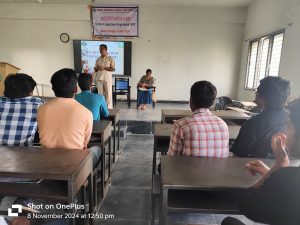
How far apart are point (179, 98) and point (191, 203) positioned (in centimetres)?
642

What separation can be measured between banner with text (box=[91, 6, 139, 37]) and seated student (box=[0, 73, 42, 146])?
5.59 meters

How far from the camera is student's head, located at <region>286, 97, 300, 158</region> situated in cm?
82

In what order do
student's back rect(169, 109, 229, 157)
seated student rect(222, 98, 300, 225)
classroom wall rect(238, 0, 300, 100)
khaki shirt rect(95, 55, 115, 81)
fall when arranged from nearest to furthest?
1. seated student rect(222, 98, 300, 225)
2. student's back rect(169, 109, 229, 157)
3. classroom wall rect(238, 0, 300, 100)
4. khaki shirt rect(95, 55, 115, 81)

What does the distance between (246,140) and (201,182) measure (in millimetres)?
693

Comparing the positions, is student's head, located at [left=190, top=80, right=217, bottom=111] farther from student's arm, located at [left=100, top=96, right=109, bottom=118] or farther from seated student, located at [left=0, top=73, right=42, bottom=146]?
student's arm, located at [left=100, top=96, right=109, bottom=118]

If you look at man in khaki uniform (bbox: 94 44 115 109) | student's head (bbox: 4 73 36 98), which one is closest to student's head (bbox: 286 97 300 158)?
student's head (bbox: 4 73 36 98)

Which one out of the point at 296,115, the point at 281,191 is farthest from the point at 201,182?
the point at 296,115

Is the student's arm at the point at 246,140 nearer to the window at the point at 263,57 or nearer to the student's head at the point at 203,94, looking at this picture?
the student's head at the point at 203,94

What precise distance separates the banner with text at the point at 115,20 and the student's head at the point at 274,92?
5.80 metres

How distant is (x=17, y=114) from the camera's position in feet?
5.37

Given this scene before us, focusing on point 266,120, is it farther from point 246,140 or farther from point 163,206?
point 163,206

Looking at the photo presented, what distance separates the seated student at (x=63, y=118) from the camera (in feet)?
5.16

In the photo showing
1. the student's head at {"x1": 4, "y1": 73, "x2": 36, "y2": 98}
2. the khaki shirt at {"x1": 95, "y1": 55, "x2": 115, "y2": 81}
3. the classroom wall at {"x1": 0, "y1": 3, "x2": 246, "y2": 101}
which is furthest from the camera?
the classroom wall at {"x1": 0, "y1": 3, "x2": 246, "y2": 101}

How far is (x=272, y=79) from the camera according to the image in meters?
1.58
